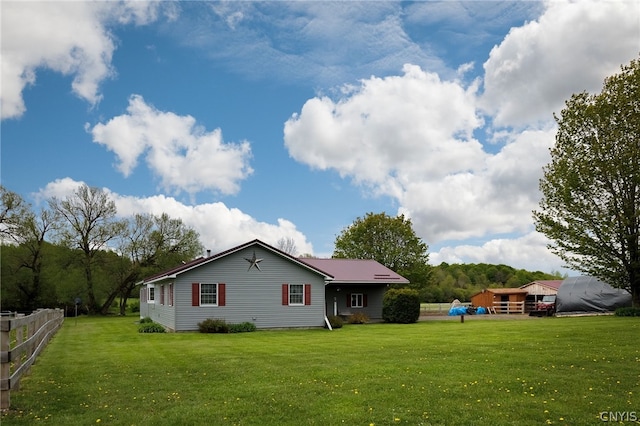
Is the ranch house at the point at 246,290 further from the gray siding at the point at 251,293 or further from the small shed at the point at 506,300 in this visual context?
the small shed at the point at 506,300

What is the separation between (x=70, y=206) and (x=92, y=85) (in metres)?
32.2

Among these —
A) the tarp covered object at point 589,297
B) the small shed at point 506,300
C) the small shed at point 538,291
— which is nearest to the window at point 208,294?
the tarp covered object at point 589,297

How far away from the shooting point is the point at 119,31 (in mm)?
20109

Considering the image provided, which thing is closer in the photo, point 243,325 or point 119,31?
point 119,31

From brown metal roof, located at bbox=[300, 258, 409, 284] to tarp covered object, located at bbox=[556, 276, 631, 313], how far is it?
12.8m

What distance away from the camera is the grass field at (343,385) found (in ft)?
27.1

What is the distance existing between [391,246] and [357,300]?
24481 mm

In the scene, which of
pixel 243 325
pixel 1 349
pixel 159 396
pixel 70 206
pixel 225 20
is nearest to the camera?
pixel 1 349

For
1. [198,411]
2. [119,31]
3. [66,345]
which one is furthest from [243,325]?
[198,411]

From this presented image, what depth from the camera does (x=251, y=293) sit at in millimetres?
28328

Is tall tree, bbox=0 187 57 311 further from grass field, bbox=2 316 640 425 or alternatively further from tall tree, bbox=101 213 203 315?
grass field, bbox=2 316 640 425

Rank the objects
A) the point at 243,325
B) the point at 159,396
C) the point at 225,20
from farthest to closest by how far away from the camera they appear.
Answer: the point at 243,325
the point at 225,20
the point at 159,396

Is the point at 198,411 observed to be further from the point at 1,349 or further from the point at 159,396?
the point at 1,349

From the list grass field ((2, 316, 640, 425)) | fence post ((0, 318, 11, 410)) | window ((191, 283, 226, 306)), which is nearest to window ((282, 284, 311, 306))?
window ((191, 283, 226, 306))
